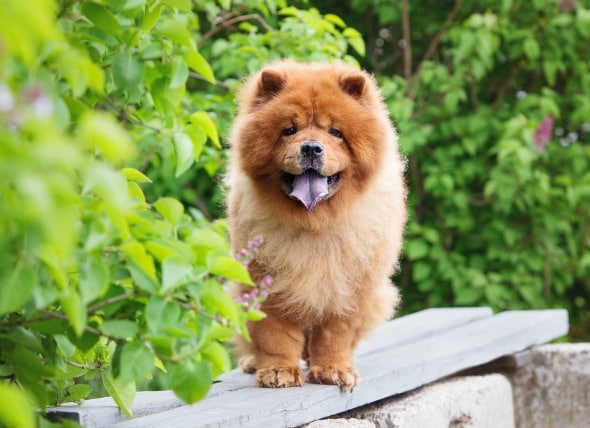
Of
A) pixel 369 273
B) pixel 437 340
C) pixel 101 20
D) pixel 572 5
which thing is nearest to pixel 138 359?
pixel 101 20

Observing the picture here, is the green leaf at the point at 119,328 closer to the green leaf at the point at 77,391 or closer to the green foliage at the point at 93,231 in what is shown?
the green foliage at the point at 93,231

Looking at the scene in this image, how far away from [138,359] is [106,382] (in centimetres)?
56

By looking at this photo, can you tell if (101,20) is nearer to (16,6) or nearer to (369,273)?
(16,6)

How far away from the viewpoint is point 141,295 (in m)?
1.92

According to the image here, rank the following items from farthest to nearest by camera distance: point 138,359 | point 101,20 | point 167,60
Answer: point 167,60
point 101,20
point 138,359

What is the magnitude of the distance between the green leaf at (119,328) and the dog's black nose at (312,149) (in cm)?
112

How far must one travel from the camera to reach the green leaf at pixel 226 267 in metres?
1.86

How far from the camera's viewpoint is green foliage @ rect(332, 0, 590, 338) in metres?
5.67

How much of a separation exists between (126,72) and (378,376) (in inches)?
62.5

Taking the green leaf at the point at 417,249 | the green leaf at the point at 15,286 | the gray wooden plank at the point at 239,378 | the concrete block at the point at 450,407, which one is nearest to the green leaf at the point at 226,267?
the green leaf at the point at 15,286

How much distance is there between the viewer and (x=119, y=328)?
1.86 meters

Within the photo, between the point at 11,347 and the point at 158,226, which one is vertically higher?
the point at 158,226

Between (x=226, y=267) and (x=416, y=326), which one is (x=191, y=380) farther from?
(x=416, y=326)

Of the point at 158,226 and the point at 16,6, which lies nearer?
the point at 16,6
